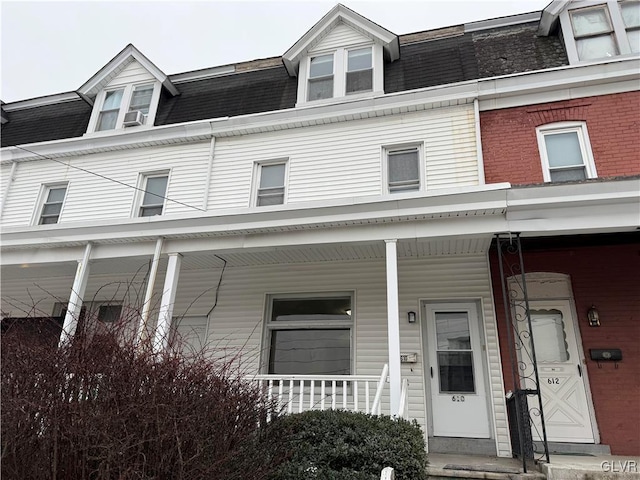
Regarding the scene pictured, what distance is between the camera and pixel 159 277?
27.8 ft

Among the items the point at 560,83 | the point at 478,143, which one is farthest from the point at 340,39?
the point at 560,83

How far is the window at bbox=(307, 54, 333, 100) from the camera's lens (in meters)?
9.01

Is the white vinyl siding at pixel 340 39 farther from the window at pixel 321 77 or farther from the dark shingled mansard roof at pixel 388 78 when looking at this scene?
the dark shingled mansard roof at pixel 388 78

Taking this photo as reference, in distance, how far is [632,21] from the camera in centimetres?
774

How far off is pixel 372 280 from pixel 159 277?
445 centimetres

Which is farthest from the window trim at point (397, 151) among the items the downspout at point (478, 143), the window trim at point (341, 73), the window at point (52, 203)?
the window at point (52, 203)

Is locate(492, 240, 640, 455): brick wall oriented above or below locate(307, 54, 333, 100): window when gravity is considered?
below

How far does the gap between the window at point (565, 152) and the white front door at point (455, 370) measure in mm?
2769

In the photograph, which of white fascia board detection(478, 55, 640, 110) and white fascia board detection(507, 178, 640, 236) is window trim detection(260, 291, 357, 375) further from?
white fascia board detection(478, 55, 640, 110)

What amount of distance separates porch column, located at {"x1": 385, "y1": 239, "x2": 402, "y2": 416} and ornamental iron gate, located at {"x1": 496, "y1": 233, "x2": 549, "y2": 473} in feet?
4.50

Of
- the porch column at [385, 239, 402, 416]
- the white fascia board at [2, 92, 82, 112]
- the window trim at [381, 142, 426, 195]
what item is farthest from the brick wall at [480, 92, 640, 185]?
the white fascia board at [2, 92, 82, 112]

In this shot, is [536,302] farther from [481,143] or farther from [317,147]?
[317,147]

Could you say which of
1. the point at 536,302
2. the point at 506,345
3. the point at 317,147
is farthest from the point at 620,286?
the point at 317,147

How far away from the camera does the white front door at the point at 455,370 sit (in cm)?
629
